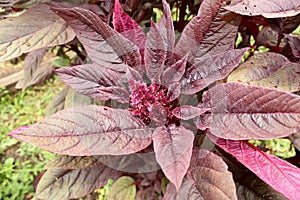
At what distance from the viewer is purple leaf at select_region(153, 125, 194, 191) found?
1.74 ft

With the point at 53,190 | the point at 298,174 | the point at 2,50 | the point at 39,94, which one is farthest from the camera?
the point at 39,94


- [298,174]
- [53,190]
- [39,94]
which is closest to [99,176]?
[53,190]

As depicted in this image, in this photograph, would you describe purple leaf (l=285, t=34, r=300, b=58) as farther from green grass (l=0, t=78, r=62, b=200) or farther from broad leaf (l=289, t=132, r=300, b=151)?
green grass (l=0, t=78, r=62, b=200)

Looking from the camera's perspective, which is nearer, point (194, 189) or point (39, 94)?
point (194, 189)

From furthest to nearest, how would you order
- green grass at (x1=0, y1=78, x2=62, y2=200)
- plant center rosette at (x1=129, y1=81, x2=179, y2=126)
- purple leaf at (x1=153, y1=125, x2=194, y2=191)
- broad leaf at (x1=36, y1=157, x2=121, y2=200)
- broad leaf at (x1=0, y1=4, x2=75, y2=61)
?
green grass at (x1=0, y1=78, x2=62, y2=200) → broad leaf at (x1=36, y1=157, x2=121, y2=200) → broad leaf at (x1=0, y1=4, x2=75, y2=61) → plant center rosette at (x1=129, y1=81, x2=179, y2=126) → purple leaf at (x1=153, y1=125, x2=194, y2=191)

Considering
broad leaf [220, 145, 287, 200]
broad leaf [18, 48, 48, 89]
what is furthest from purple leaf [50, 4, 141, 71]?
broad leaf [18, 48, 48, 89]

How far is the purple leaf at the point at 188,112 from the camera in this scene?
61 cm

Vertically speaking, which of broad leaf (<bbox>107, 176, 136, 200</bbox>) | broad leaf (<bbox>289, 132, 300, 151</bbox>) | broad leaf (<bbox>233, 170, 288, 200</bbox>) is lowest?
broad leaf (<bbox>107, 176, 136, 200</bbox>)

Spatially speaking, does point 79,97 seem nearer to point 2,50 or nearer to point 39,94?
point 2,50

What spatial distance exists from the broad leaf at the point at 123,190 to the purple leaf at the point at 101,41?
0.31 meters

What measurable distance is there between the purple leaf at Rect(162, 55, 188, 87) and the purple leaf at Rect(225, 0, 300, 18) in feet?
0.35

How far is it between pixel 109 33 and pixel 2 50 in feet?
0.70

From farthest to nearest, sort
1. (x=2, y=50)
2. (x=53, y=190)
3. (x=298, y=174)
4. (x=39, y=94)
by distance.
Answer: (x=39, y=94), (x=53, y=190), (x=2, y=50), (x=298, y=174)

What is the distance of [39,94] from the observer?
2.59 m
